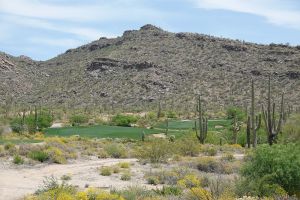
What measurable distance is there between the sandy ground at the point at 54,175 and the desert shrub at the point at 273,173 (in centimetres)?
671

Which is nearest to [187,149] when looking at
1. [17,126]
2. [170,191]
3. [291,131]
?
[291,131]

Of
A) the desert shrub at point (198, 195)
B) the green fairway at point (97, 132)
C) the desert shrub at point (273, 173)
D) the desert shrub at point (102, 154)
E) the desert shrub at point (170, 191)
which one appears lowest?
the green fairway at point (97, 132)

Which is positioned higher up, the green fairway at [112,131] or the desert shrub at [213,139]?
the desert shrub at [213,139]

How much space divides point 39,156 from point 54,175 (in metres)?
5.94

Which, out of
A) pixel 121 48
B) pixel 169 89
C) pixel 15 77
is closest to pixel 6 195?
pixel 169 89

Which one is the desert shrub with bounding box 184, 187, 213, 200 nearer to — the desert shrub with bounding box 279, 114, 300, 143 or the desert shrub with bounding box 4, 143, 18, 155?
the desert shrub with bounding box 279, 114, 300, 143

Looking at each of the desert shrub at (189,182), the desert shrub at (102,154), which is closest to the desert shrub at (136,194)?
the desert shrub at (189,182)

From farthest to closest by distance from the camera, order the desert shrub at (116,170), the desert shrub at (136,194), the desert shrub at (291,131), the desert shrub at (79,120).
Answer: the desert shrub at (79,120) → the desert shrub at (291,131) → the desert shrub at (116,170) → the desert shrub at (136,194)

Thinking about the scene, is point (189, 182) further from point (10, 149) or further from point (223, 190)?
point (10, 149)

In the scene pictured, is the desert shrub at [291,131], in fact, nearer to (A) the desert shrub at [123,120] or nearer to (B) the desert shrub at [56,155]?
(B) the desert shrub at [56,155]

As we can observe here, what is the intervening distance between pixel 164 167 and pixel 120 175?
3718 millimetres

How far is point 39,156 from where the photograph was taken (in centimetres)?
3384

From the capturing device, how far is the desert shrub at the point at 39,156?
111 feet

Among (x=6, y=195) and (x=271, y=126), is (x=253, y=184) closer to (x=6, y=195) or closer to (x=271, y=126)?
(x=6, y=195)
